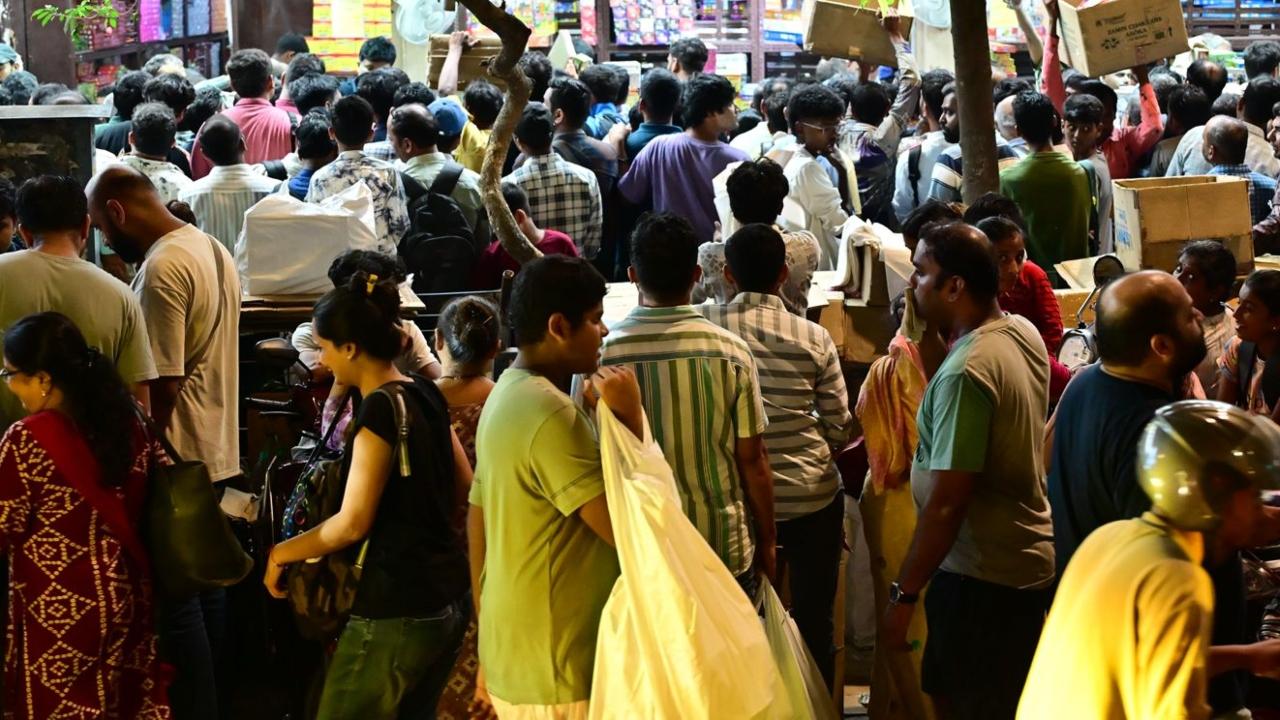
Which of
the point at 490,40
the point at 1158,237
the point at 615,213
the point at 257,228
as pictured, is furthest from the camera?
the point at 490,40

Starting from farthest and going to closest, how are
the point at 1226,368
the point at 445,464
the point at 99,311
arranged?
the point at 1226,368 < the point at 99,311 < the point at 445,464

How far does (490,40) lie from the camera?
10.6 metres

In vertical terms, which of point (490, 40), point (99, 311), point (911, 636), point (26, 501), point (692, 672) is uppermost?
point (490, 40)

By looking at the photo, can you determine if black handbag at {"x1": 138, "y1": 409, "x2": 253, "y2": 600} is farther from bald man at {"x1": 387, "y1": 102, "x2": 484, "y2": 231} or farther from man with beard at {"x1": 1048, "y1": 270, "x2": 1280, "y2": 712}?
bald man at {"x1": 387, "y1": 102, "x2": 484, "y2": 231}

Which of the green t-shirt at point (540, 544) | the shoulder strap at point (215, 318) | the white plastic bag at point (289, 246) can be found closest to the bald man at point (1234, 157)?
the white plastic bag at point (289, 246)

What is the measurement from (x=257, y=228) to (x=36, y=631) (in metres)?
2.32

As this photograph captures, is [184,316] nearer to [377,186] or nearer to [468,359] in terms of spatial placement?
[468,359]

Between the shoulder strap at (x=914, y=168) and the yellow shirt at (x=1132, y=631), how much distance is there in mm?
6713

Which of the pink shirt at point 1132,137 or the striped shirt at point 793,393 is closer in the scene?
the striped shirt at point 793,393

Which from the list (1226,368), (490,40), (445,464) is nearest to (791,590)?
(445,464)

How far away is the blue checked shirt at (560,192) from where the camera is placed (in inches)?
312

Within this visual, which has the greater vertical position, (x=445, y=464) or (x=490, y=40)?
(x=490, y=40)

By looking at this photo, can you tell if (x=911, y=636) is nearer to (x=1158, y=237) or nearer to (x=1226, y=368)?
(x=1226, y=368)

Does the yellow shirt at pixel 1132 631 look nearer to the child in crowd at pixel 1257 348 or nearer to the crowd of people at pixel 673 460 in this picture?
Answer: the crowd of people at pixel 673 460
